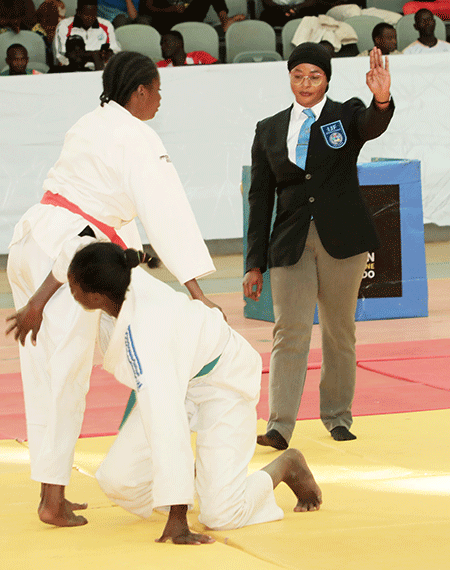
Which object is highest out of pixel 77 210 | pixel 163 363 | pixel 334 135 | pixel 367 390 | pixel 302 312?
pixel 334 135

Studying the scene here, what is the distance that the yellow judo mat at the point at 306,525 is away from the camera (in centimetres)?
213

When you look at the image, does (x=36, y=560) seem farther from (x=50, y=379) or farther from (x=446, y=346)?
(x=446, y=346)

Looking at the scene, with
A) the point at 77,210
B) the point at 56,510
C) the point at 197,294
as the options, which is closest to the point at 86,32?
the point at 77,210

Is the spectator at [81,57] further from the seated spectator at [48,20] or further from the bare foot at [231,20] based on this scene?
the bare foot at [231,20]

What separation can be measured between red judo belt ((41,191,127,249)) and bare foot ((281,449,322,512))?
843 millimetres

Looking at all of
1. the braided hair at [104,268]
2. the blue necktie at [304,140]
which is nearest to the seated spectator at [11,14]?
the blue necktie at [304,140]

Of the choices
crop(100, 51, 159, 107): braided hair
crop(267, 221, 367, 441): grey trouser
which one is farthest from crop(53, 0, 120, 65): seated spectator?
crop(100, 51, 159, 107): braided hair

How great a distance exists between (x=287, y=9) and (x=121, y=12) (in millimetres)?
2005

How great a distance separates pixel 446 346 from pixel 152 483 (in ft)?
10.6

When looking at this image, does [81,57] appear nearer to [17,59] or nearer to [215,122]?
[17,59]

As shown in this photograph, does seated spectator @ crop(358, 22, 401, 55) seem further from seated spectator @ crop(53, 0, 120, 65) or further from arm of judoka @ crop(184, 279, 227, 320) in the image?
arm of judoka @ crop(184, 279, 227, 320)

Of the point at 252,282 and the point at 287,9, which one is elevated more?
the point at 287,9

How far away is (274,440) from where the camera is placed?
3438 mm

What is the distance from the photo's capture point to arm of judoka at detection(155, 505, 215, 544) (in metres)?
2.24
